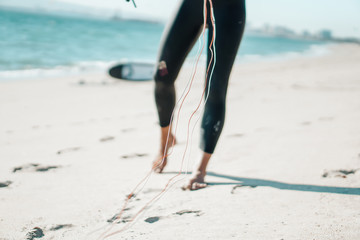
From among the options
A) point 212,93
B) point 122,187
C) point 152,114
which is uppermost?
point 212,93

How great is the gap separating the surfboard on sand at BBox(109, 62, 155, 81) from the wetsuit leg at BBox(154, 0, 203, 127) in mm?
1253

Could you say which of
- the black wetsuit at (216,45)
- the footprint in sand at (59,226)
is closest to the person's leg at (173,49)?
the black wetsuit at (216,45)

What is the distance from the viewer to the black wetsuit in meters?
1.38

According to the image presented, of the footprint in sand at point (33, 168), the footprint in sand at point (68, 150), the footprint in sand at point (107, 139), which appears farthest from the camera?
the footprint in sand at point (107, 139)

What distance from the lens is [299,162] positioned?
5.58 ft

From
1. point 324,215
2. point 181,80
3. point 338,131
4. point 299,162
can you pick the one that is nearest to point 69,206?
point 324,215

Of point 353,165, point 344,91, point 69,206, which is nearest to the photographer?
point 69,206

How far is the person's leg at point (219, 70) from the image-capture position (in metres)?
1.37

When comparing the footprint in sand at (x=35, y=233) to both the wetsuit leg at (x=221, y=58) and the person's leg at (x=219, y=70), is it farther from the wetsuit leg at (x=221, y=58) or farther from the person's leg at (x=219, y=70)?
the wetsuit leg at (x=221, y=58)

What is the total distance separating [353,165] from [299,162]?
27cm

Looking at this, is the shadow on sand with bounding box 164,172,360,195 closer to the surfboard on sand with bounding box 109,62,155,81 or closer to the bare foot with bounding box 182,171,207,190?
the bare foot with bounding box 182,171,207,190

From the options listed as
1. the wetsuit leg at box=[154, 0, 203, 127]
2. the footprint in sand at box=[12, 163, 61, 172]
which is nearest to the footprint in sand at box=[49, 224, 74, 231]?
the footprint in sand at box=[12, 163, 61, 172]

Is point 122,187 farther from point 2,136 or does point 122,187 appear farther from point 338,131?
point 338,131

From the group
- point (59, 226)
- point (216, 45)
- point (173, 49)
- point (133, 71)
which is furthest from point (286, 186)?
point (133, 71)
